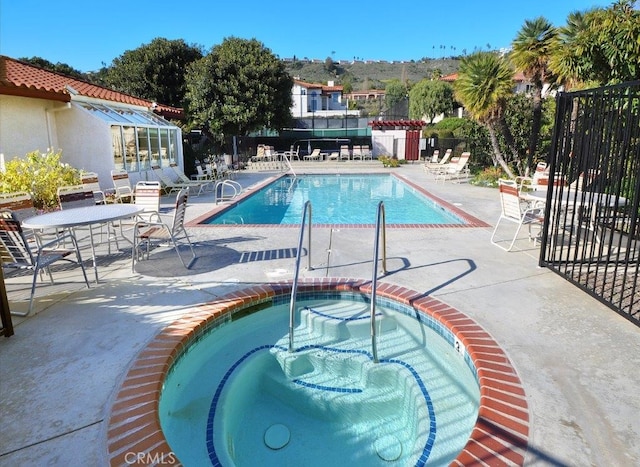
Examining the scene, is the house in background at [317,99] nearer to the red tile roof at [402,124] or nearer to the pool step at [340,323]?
the red tile roof at [402,124]

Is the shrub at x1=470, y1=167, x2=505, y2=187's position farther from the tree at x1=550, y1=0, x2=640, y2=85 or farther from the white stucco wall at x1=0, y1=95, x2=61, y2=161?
the white stucco wall at x1=0, y1=95, x2=61, y2=161

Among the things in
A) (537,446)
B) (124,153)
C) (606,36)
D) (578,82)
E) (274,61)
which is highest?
(274,61)

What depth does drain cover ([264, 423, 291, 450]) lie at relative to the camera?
279 centimetres

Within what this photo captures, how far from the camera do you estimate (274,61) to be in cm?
2455

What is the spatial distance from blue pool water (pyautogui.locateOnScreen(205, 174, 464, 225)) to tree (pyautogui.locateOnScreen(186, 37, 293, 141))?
7.17 metres

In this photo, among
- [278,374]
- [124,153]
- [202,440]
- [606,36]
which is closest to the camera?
[202,440]

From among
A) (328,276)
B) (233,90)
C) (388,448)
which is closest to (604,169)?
(328,276)

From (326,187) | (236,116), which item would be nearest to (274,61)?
Result: (236,116)

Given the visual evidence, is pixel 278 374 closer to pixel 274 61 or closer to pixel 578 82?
pixel 578 82

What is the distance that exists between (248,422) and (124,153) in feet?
A: 36.9

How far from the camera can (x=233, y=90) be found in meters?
23.0

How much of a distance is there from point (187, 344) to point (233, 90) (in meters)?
21.9

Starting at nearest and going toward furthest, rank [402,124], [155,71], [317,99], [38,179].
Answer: [38,179] → [402,124] → [155,71] → [317,99]

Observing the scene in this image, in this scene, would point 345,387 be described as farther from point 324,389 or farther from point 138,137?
point 138,137
